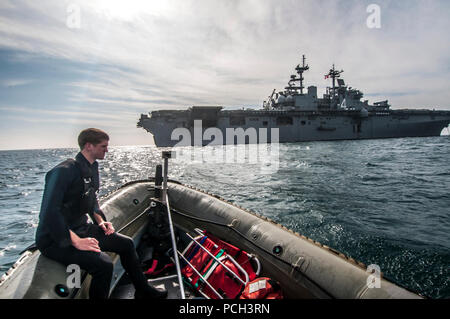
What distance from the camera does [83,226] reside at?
2.33 metres

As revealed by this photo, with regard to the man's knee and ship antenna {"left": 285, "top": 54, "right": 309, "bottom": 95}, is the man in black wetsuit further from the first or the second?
ship antenna {"left": 285, "top": 54, "right": 309, "bottom": 95}

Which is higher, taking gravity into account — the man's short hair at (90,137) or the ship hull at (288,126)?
the ship hull at (288,126)

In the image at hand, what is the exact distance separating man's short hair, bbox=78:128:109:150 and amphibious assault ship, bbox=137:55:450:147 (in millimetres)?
41771

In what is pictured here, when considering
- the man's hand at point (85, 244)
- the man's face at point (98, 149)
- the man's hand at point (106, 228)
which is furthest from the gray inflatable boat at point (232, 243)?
the man's face at point (98, 149)

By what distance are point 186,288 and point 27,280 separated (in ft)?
6.05

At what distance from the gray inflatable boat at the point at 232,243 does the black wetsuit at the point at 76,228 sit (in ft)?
0.66

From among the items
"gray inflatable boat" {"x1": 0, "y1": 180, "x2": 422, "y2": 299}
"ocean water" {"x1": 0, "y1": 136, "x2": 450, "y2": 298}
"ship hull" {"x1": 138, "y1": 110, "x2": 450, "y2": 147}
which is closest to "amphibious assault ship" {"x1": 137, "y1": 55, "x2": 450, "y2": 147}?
"ship hull" {"x1": 138, "y1": 110, "x2": 450, "y2": 147}

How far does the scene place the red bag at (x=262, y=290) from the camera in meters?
2.28

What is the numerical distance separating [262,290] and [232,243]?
1121 millimetres

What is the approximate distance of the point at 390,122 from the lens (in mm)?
50812

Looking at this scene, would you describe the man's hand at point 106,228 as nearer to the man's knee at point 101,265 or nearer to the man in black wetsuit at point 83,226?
the man in black wetsuit at point 83,226

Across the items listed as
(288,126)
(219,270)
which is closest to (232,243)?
(219,270)

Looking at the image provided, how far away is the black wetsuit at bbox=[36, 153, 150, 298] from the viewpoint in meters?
1.92
